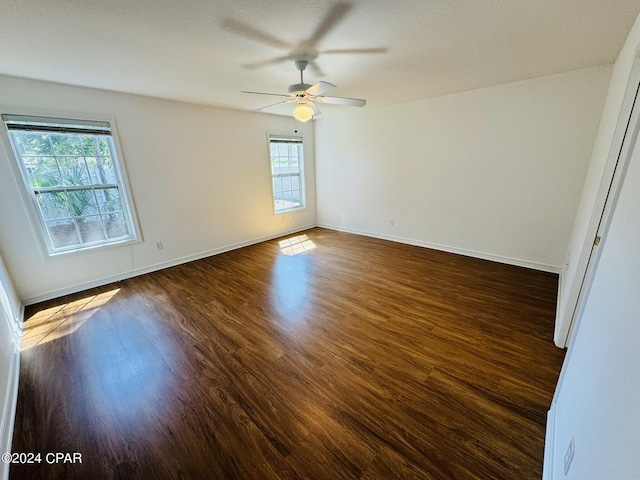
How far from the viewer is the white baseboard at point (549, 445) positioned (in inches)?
47.6

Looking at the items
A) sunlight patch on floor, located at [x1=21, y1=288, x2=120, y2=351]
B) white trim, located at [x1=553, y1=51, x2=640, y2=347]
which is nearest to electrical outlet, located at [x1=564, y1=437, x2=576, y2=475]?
white trim, located at [x1=553, y1=51, x2=640, y2=347]

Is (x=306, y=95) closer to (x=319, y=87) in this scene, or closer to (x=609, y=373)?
(x=319, y=87)

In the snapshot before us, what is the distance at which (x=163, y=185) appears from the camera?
3.71m

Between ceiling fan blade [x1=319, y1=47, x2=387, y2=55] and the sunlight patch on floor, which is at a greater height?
ceiling fan blade [x1=319, y1=47, x2=387, y2=55]

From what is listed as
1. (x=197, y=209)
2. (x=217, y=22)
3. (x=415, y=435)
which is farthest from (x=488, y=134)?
(x=197, y=209)

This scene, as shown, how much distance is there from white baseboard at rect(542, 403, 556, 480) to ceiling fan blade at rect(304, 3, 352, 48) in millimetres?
→ 2658

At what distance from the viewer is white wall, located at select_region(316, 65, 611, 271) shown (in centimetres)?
301

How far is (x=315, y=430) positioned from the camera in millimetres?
1506

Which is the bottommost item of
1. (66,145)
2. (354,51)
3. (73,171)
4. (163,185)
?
(163,185)

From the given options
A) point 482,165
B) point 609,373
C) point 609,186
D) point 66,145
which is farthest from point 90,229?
point 482,165

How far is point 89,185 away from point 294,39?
9.98ft

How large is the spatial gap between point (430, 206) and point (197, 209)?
384 centimetres

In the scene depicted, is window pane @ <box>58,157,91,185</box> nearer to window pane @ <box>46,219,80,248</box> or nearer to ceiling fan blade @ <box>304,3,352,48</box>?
window pane @ <box>46,219,80,248</box>

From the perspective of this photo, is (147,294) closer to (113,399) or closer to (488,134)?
(113,399)
